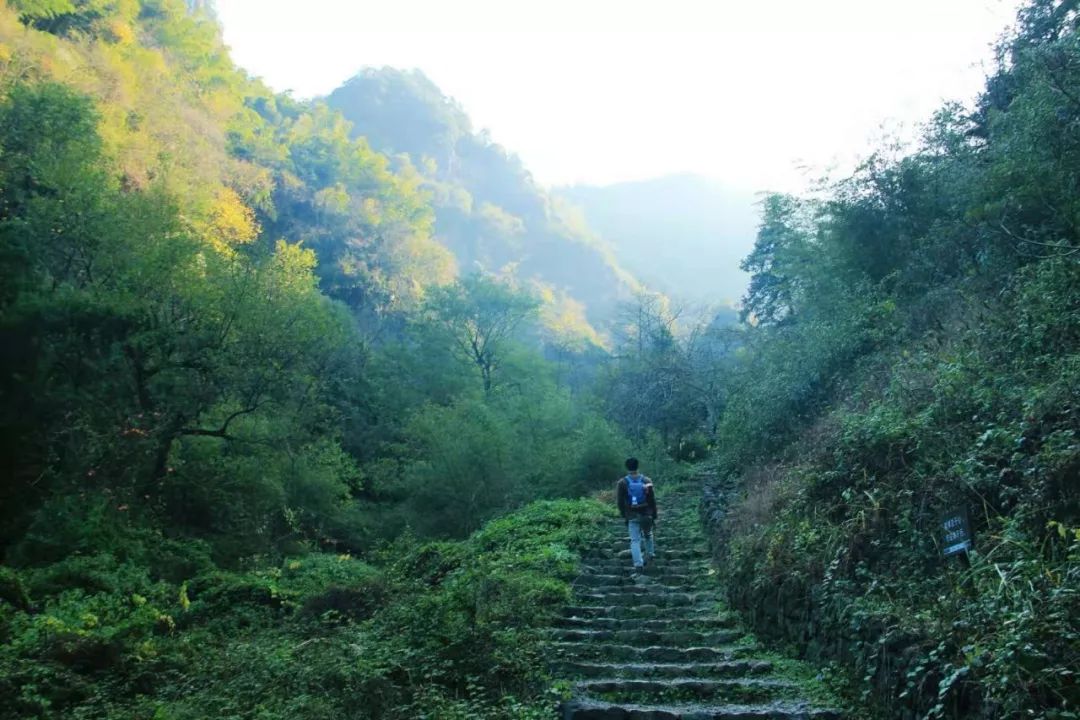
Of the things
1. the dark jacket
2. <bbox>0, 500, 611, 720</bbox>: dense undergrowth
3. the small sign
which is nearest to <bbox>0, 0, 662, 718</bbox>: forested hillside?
<bbox>0, 500, 611, 720</bbox>: dense undergrowth

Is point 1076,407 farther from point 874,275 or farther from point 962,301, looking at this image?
point 874,275

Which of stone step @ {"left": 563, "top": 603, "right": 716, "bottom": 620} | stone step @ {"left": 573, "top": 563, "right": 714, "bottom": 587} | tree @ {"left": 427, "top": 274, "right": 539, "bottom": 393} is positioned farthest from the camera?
tree @ {"left": 427, "top": 274, "right": 539, "bottom": 393}

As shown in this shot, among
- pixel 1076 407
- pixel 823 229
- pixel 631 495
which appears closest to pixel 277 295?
pixel 631 495

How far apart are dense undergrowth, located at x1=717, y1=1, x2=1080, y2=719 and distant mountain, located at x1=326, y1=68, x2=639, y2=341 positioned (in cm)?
6718

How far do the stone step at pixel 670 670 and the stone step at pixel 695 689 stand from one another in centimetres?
18

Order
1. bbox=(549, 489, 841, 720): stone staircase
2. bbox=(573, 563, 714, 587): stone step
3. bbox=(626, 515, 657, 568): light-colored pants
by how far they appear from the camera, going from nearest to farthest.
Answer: bbox=(549, 489, 841, 720): stone staircase → bbox=(573, 563, 714, 587): stone step → bbox=(626, 515, 657, 568): light-colored pants

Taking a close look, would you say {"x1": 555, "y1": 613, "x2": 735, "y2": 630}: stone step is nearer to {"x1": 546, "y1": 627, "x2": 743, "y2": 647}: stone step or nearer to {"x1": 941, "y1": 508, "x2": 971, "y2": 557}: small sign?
{"x1": 546, "y1": 627, "x2": 743, "y2": 647}: stone step

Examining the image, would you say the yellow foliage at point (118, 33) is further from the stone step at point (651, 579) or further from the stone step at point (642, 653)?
the stone step at point (642, 653)

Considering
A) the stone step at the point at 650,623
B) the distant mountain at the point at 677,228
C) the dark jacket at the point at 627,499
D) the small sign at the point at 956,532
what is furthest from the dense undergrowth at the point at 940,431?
the distant mountain at the point at 677,228

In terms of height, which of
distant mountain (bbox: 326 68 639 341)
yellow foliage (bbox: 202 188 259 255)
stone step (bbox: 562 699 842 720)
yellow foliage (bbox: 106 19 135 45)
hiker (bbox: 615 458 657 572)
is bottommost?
stone step (bbox: 562 699 842 720)

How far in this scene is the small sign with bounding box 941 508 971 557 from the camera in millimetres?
5413

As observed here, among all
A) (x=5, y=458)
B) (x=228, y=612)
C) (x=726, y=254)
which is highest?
(x=726, y=254)

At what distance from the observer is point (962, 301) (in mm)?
11172

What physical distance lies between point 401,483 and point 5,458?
32.6 feet
